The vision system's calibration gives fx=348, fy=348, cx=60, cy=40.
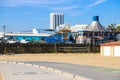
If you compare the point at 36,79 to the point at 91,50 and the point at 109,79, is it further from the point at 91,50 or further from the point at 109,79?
the point at 91,50

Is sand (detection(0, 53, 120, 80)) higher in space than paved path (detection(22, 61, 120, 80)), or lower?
lower

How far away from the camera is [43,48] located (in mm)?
77250

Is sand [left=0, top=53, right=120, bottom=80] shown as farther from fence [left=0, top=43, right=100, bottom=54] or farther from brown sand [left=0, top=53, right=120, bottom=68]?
fence [left=0, top=43, right=100, bottom=54]

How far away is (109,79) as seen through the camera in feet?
57.6

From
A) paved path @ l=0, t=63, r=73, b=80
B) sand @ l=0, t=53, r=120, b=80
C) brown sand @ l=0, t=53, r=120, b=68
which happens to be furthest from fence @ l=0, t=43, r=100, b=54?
paved path @ l=0, t=63, r=73, b=80

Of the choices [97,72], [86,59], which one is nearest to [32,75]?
[97,72]

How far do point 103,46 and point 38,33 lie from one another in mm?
93602

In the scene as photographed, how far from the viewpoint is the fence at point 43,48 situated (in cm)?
7384

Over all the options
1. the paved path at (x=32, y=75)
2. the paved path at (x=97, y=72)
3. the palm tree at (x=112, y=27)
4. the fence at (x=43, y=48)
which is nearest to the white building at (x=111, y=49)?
the fence at (x=43, y=48)

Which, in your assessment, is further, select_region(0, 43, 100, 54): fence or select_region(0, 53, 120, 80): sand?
select_region(0, 43, 100, 54): fence

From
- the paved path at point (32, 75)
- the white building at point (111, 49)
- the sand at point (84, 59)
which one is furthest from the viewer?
the white building at point (111, 49)

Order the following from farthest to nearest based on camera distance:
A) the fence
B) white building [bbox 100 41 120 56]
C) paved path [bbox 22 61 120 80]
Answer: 1. the fence
2. white building [bbox 100 41 120 56]
3. paved path [bbox 22 61 120 80]

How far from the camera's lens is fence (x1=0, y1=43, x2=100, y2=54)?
242ft

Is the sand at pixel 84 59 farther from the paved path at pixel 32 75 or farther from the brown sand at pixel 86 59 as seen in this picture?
the paved path at pixel 32 75
